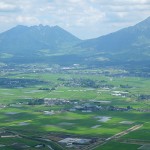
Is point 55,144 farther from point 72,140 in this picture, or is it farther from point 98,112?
point 98,112

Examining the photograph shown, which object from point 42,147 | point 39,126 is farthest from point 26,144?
point 39,126

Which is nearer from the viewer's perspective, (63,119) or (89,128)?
(89,128)

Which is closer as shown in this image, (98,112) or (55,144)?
(55,144)

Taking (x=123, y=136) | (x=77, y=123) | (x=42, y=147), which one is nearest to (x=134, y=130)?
(x=123, y=136)

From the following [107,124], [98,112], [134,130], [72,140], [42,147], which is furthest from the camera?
[98,112]

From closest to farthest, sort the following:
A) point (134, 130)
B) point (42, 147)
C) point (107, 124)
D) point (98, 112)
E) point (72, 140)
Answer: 1. point (42, 147)
2. point (72, 140)
3. point (134, 130)
4. point (107, 124)
5. point (98, 112)

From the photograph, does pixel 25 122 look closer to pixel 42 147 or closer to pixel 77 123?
pixel 77 123

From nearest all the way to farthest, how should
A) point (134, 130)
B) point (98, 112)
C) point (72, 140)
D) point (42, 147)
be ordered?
point (42, 147) < point (72, 140) < point (134, 130) < point (98, 112)

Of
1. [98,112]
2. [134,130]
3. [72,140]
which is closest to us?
[72,140]
